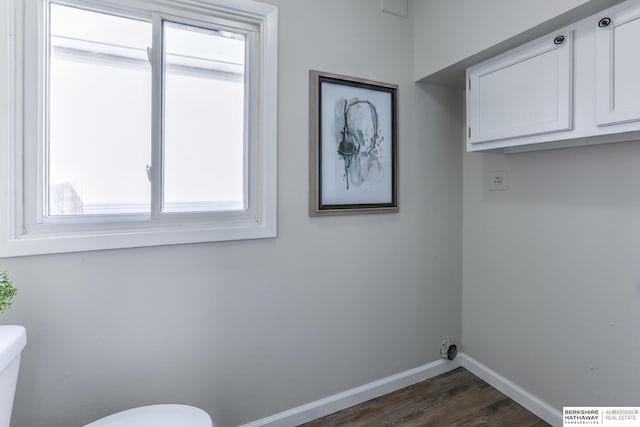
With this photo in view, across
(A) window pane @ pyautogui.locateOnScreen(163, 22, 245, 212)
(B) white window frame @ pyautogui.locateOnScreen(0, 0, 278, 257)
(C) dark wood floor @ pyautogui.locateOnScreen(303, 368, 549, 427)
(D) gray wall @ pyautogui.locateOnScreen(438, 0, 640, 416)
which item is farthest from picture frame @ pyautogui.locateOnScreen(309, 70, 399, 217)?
(C) dark wood floor @ pyautogui.locateOnScreen(303, 368, 549, 427)

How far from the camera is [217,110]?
5.27 ft

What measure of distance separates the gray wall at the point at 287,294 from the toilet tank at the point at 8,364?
24 cm

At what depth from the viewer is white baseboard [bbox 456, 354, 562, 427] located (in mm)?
1723

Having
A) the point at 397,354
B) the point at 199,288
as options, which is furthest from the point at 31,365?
the point at 397,354

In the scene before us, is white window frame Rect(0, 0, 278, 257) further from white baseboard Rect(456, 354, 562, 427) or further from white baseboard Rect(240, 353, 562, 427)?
white baseboard Rect(456, 354, 562, 427)

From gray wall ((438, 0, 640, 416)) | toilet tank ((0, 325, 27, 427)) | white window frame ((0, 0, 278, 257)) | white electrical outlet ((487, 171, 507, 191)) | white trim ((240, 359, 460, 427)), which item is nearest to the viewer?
toilet tank ((0, 325, 27, 427))

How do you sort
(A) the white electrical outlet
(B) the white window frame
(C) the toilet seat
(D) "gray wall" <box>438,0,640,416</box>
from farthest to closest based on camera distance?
(A) the white electrical outlet, (D) "gray wall" <box>438,0,640,416</box>, (B) the white window frame, (C) the toilet seat

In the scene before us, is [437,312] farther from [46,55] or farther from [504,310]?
[46,55]

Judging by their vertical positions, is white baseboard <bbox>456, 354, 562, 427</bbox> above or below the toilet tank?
below

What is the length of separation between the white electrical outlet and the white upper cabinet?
0.79 ft

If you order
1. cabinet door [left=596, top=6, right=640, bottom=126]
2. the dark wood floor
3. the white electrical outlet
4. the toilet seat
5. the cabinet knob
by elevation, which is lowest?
the dark wood floor

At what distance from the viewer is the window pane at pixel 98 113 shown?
4.40 ft

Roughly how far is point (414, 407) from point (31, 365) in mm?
1826

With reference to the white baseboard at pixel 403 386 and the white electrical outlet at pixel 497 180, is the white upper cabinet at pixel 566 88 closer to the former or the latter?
the white electrical outlet at pixel 497 180
